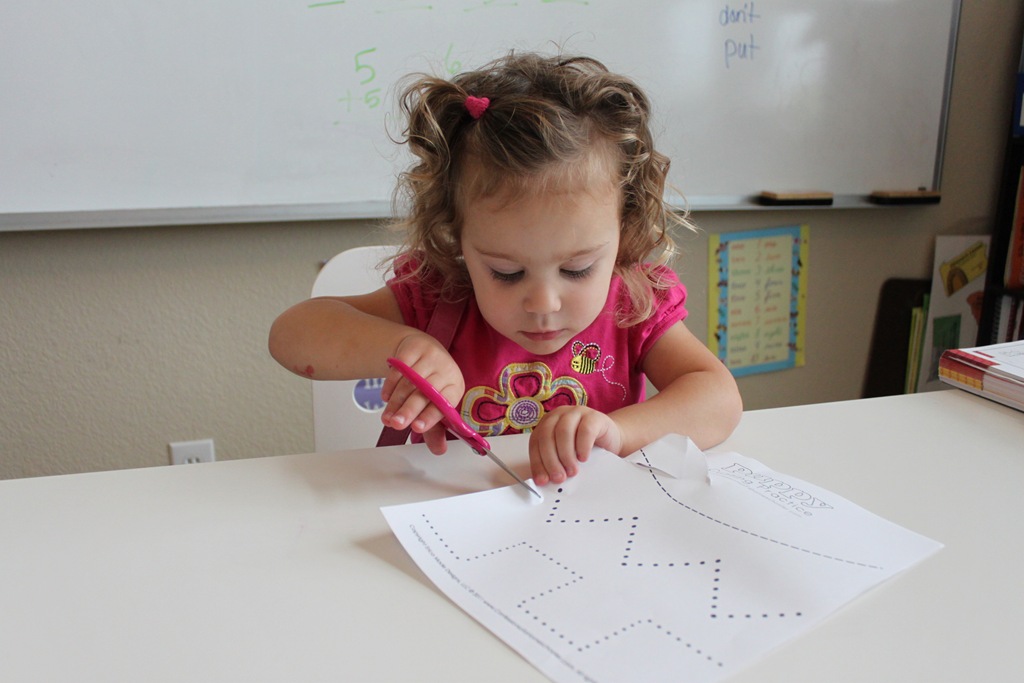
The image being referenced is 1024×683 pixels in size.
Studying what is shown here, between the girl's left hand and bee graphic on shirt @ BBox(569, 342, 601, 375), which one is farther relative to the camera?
bee graphic on shirt @ BBox(569, 342, 601, 375)

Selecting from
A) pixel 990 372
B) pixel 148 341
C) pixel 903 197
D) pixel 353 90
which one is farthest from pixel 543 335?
pixel 903 197

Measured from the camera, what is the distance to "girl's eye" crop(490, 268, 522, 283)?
666 mm

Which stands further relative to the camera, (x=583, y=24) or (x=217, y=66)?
(x=583, y=24)

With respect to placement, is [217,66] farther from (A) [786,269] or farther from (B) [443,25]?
(A) [786,269]

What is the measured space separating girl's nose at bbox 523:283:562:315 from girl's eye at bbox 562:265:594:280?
0.06ft

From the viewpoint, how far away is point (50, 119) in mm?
1135

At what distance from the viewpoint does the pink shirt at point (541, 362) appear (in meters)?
0.83

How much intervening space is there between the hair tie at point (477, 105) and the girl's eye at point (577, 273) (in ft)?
0.54

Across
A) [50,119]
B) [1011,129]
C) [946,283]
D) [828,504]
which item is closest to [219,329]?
[50,119]

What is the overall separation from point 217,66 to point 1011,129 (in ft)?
5.24

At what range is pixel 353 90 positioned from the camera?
4.13 ft

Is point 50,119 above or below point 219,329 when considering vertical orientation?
above

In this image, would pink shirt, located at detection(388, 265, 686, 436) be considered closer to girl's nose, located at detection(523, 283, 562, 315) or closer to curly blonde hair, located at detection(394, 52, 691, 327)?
curly blonde hair, located at detection(394, 52, 691, 327)

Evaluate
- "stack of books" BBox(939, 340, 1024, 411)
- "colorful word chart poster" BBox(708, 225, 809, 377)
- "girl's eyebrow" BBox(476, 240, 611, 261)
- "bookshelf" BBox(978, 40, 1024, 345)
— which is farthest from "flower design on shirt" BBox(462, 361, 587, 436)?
"bookshelf" BBox(978, 40, 1024, 345)
